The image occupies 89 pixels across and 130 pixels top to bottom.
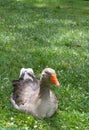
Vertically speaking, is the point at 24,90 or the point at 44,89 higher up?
the point at 44,89

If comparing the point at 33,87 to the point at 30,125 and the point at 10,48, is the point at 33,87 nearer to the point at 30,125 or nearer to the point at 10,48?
the point at 30,125

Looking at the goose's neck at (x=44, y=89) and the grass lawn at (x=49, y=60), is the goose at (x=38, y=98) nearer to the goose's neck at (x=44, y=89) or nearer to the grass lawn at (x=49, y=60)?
the goose's neck at (x=44, y=89)

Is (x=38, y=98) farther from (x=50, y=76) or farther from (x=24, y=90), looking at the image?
(x=24, y=90)

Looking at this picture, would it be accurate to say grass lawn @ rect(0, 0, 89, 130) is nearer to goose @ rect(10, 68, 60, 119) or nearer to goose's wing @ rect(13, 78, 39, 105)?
goose @ rect(10, 68, 60, 119)

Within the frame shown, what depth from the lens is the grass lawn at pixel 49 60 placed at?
13.3 meters

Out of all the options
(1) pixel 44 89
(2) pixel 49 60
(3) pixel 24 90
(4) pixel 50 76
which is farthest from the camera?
(2) pixel 49 60

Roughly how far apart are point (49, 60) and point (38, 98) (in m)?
6.43

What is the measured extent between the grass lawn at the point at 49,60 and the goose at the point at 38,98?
221mm

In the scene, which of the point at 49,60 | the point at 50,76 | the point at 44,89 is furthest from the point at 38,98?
the point at 49,60

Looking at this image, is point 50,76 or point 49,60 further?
point 49,60

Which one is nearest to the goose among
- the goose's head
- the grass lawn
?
the goose's head

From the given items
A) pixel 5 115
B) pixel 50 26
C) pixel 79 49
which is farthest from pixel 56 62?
pixel 50 26

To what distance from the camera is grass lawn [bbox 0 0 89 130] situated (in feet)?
43.8

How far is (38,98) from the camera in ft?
42.7
